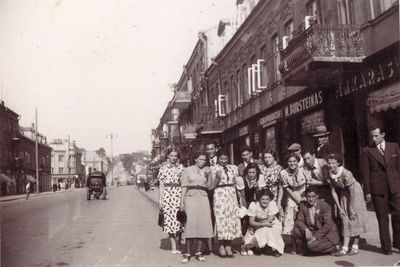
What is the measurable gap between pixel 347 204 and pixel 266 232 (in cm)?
135

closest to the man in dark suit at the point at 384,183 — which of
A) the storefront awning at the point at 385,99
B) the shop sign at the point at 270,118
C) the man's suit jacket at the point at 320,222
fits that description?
the man's suit jacket at the point at 320,222

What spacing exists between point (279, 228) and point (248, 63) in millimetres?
14170

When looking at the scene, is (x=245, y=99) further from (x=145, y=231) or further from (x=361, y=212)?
(x=361, y=212)

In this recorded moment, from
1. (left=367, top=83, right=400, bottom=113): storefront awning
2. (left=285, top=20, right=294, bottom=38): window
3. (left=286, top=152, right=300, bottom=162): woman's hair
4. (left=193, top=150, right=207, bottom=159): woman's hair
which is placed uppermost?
(left=285, top=20, right=294, bottom=38): window

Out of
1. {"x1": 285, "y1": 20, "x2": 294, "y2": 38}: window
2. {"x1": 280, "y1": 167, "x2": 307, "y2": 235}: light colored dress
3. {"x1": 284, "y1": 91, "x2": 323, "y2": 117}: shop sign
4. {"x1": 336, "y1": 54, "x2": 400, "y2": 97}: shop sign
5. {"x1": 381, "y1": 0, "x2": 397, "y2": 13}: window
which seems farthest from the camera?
{"x1": 285, "y1": 20, "x2": 294, "y2": 38}: window

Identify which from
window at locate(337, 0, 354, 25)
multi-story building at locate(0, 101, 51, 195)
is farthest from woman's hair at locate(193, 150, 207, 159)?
multi-story building at locate(0, 101, 51, 195)

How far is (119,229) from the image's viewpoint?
11102mm

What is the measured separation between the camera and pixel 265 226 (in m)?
6.75

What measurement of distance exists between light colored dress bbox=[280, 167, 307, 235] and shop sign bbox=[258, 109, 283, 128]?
30.7 feet

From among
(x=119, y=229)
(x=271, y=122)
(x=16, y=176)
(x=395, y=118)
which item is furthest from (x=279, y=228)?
(x=16, y=176)

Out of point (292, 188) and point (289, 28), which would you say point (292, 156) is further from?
point (289, 28)

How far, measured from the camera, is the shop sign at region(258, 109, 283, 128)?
16.4m

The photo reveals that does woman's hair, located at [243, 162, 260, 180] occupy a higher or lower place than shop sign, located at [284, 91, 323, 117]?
lower

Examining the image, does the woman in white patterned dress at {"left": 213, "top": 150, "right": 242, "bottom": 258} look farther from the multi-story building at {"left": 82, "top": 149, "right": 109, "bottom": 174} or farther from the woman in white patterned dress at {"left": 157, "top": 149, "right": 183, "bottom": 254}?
the multi-story building at {"left": 82, "top": 149, "right": 109, "bottom": 174}
